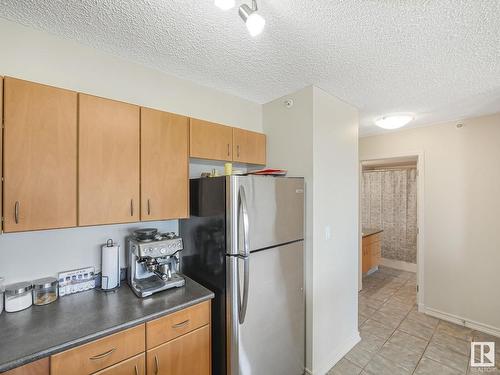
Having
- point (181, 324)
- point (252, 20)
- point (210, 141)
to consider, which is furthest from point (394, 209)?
point (252, 20)

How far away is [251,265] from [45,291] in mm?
1248

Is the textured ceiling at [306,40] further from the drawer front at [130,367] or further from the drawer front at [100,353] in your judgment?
the drawer front at [130,367]

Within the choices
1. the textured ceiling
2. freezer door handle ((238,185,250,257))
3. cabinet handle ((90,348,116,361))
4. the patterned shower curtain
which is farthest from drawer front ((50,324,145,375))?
the patterned shower curtain

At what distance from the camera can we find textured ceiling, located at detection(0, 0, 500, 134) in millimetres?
1173

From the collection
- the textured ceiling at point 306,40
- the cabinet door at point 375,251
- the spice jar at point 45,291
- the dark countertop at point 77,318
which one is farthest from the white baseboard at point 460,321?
the spice jar at point 45,291

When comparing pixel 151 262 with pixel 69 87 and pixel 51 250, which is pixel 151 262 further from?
pixel 69 87

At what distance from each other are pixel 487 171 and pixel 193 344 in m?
3.42

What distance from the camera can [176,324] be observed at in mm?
1370

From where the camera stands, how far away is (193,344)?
1437 millimetres

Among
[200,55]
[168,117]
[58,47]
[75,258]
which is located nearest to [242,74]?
[200,55]

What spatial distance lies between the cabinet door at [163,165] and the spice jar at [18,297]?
72 cm

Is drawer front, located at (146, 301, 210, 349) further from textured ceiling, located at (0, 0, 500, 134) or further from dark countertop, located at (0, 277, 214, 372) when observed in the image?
textured ceiling, located at (0, 0, 500, 134)

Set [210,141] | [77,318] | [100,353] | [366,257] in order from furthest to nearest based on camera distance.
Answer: [366,257]
[210,141]
[77,318]
[100,353]

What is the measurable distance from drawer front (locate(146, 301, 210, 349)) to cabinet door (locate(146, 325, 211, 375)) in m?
0.03
